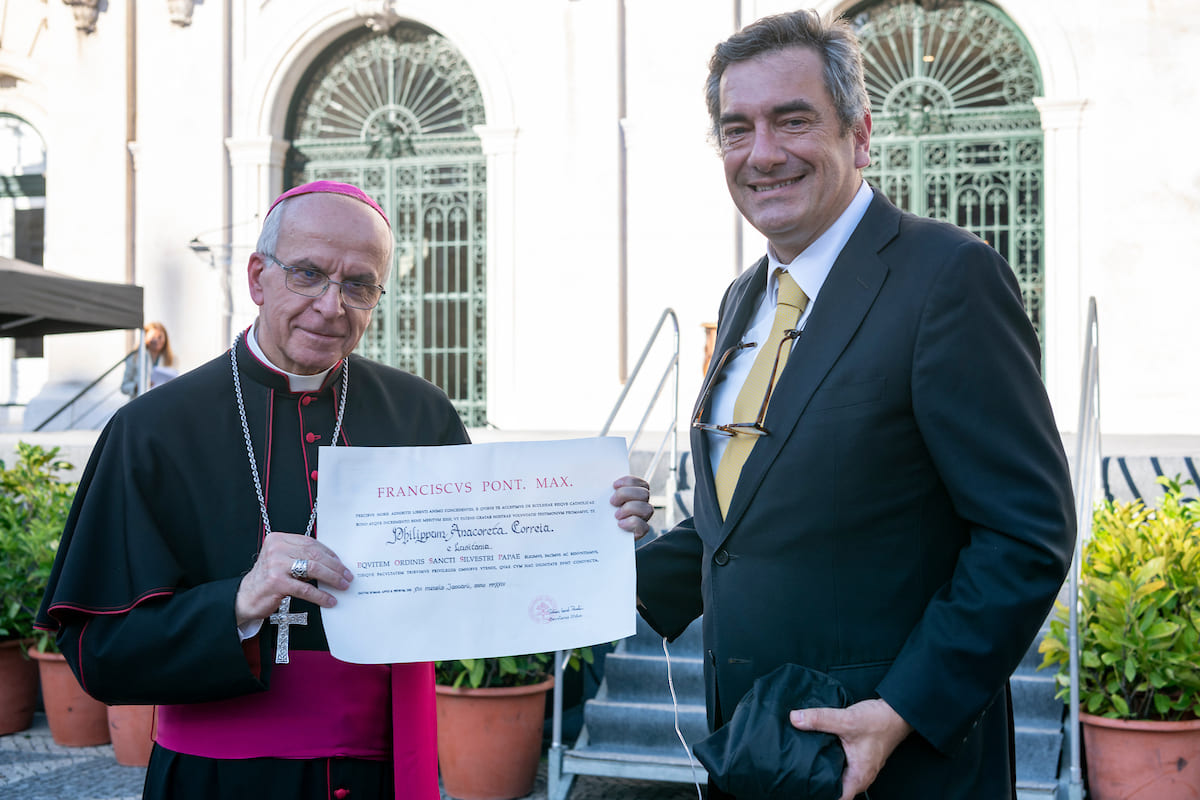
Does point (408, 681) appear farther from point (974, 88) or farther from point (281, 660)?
point (974, 88)

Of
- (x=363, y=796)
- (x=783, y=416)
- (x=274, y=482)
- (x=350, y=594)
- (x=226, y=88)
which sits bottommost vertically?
(x=363, y=796)

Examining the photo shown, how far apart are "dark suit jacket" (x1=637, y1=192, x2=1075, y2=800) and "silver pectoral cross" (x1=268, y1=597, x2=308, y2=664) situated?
33.0 inches

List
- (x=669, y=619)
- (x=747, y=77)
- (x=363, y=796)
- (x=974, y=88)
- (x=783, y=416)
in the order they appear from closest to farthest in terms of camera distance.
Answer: (x=783, y=416), (x=747, y=77), (x=363, y=796), (x=669, y=619), (x=974, y=88)

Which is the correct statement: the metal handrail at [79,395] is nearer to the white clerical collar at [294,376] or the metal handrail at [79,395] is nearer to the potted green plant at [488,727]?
the potted green plant at [488,727]

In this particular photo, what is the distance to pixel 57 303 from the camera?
25.7 feet

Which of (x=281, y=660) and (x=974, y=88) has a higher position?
(x=974, y=88)

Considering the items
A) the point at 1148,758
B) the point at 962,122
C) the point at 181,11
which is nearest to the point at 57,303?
the point at 181,11

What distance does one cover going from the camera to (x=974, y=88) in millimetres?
11180

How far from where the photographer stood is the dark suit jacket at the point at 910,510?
1.74 meters

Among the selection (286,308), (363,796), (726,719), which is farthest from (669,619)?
(286,308)

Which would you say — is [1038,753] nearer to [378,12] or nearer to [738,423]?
[738,423]

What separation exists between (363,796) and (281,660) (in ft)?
1.14

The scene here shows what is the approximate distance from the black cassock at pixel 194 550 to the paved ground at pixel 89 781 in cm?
311

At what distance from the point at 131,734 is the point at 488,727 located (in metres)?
1.97
